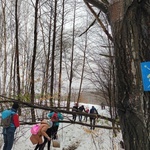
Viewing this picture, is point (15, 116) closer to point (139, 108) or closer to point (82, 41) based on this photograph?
point (139, 108)

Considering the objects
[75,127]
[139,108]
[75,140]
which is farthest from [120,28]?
[75,127]

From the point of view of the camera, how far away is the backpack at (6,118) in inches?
207

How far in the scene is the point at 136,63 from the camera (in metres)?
0.87

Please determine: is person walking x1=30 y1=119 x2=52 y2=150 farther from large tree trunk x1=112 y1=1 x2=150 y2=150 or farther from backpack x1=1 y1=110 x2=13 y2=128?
large tree trunk x1=112 y1=1 x2=150 y2=150

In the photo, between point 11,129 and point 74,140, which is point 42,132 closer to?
point 11,129

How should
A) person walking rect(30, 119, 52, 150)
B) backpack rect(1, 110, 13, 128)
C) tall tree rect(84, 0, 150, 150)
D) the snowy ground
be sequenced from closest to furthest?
1. tall tree rect(84, 0, 150, 150)
2. backpack rect(1, 110, 13, 128)
3. person walking rect(30, 119, 52, 150)
4. the snowy ground

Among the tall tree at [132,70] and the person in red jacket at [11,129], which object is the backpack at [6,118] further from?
the tall tree at [132,70]

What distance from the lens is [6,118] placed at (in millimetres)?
5320

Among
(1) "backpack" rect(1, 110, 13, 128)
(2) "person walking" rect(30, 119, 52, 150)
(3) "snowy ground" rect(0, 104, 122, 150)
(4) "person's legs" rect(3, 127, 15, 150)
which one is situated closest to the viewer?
(1) "backpack" rect(1, 110, 13, 128)

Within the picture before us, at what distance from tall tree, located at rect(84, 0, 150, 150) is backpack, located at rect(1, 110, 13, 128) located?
4.75 metres

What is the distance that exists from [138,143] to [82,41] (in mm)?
17720

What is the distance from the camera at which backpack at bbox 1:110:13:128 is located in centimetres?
525

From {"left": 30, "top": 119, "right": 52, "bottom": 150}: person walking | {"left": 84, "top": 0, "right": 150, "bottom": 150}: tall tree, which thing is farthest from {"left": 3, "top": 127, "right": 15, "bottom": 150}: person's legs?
{"left": 84, "top": 0, "right": 150, "bottom": 150}: tall tree

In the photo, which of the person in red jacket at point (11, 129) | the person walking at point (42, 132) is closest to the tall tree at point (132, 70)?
the person in red jacket at point (11, 129)
